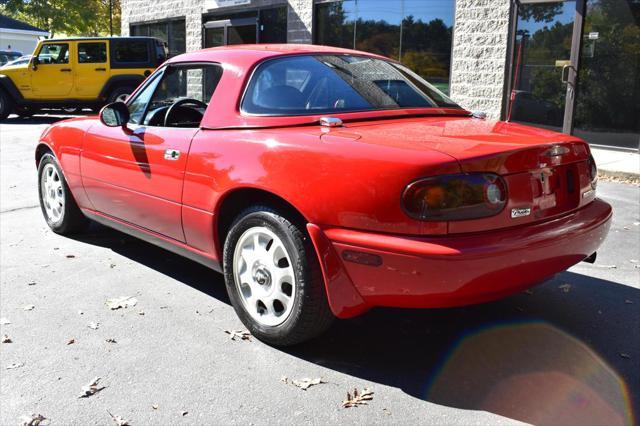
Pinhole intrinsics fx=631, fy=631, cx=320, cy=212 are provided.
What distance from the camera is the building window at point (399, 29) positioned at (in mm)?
12422

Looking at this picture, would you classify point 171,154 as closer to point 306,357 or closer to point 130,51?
point 306,357

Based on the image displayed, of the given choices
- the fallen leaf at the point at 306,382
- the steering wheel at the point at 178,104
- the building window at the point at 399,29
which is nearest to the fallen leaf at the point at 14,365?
the fallen leaf at the point at 306,382

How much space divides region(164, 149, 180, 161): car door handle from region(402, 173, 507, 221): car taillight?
5.29 feet

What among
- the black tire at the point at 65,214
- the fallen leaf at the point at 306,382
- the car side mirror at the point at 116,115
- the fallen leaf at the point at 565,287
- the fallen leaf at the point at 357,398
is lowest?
the fallen leaf at the point at 306,382

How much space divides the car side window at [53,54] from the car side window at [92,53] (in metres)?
0.38

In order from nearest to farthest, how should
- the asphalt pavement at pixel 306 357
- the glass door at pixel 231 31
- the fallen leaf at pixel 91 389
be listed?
1. the asphalt pavement at pixel 306 357
2. the fallen leaf at pixel 91 389
3. the glass door at pixel 231 31

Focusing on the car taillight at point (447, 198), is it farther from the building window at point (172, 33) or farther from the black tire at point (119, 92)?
the building window at point (172, 33)

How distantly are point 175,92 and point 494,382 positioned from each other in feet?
9.69

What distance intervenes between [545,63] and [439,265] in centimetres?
955

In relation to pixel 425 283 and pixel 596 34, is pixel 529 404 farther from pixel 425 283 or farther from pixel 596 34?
pixel 596 34

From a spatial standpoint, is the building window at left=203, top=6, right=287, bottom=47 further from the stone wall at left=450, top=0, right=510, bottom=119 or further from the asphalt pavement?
the asphalt pavement

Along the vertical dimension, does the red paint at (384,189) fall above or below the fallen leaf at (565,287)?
above

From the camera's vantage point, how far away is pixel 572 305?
3.84 metres

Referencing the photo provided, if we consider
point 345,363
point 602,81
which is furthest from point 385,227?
point 602,81
